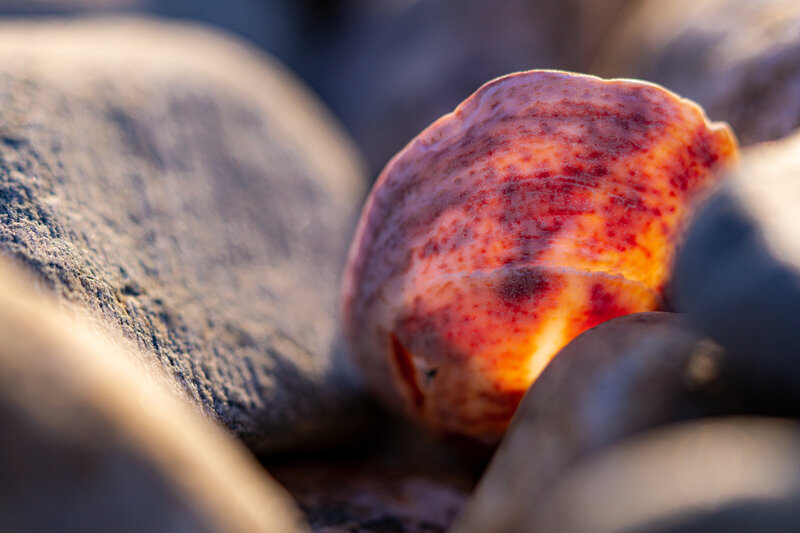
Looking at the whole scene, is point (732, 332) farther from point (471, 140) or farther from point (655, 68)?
point (655, 68)

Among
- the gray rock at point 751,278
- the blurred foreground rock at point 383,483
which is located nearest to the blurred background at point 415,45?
the blurred foreground rock at point 383,483

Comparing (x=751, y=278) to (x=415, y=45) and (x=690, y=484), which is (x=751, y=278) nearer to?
(x=690, y=484)

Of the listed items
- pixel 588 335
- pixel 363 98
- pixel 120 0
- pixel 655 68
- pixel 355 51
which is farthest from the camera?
pixel 355 51

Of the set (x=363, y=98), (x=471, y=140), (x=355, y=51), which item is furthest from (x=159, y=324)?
(x=355, y=51)

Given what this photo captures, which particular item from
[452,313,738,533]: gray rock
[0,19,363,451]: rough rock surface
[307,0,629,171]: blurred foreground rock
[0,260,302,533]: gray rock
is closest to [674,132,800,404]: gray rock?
[452,313,738,533]: gray rock

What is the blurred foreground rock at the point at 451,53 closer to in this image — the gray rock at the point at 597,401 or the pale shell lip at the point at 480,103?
the pale shell lip at the point at 480,103

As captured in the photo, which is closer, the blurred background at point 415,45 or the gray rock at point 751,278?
the gray rock at point 751,278
